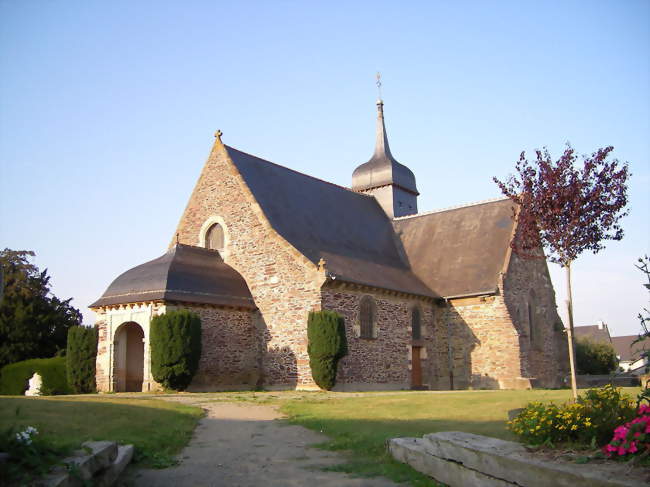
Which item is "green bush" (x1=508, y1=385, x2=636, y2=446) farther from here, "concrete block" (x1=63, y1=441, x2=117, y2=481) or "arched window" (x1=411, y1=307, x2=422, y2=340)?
"arched window" (x1=411, y1=307, x2=422, y2=340)

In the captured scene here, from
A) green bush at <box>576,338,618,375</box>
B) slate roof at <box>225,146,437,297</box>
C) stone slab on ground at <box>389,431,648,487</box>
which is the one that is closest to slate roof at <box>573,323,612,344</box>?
green bush at <box>576,338,618,375</box>

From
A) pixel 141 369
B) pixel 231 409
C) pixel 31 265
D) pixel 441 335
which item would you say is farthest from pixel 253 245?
pixel 31 265

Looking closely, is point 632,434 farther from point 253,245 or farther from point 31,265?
point 31,265

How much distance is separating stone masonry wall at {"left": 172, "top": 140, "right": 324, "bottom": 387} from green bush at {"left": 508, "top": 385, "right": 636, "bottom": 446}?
51.2 feet

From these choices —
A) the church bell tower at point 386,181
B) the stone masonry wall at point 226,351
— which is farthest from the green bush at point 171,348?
the church bell tower at point 386,181

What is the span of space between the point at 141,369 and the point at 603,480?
2172 centimetres

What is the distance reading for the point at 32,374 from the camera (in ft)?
78.1

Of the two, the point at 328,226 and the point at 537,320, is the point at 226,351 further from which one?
the point at 537,320

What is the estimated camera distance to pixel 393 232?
32750 millimetres

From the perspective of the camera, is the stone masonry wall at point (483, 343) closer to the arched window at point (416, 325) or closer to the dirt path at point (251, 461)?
the arched window at point (416, 325)

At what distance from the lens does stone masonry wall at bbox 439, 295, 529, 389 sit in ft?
82.5

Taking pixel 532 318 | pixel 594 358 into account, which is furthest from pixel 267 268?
pixel 594 358

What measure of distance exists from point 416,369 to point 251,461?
752 inches

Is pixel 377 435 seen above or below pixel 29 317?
below
